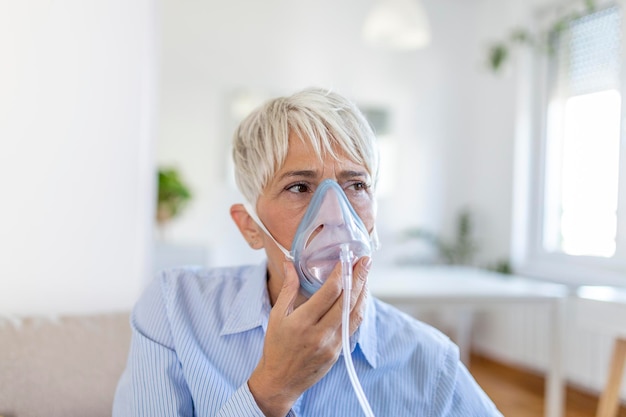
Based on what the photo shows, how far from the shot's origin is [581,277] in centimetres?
341

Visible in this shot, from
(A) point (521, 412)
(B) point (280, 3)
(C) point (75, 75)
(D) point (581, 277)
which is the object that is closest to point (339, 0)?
(B) point (280, 3)

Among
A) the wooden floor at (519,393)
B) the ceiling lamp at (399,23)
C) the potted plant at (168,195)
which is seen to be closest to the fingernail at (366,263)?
the ceiling lamp at (399,23)

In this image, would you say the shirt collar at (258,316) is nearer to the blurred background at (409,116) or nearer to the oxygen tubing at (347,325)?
the oxygen tubing at (347,325)

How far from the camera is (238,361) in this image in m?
1.06

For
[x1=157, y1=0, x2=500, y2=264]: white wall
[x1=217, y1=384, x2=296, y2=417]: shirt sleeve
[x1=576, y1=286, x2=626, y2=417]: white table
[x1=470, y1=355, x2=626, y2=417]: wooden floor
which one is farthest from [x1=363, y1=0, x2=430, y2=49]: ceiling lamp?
[x1=217, y1=384, x2=296, y2=417]: shirt sleeve

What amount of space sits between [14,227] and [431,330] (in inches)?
37.0

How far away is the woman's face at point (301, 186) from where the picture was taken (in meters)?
→ 1.05

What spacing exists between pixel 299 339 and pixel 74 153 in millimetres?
808

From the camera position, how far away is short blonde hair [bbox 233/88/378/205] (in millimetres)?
1070

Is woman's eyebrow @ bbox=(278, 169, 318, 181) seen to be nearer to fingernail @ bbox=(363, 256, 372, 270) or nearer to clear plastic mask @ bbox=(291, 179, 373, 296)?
clear plastic mask @ bbox=(291, 179, 373, 296)

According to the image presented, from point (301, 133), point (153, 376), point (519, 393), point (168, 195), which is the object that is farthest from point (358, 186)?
point (519, 393)

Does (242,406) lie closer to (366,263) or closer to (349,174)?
(366,263)

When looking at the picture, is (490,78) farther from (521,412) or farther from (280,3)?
(521,412)

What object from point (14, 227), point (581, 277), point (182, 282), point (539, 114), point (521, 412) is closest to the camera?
point (182, 282)
